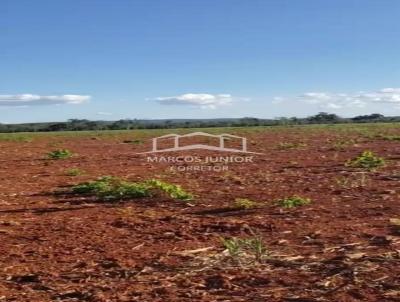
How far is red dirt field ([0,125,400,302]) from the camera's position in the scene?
401cm

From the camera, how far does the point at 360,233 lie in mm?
5598

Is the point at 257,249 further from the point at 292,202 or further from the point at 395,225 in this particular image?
the point at 292,202

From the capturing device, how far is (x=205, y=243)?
536cm

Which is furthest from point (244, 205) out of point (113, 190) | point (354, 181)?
point (354, 181)

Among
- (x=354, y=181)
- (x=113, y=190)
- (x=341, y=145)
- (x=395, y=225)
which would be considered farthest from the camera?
(x=341, y=145)

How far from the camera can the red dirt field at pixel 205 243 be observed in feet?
13.2

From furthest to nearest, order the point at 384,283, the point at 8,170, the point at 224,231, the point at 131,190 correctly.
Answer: the point at 8,170 → the point at 131,190 → the point at 224,231 → the point at 384,283

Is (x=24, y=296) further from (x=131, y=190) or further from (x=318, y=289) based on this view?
(x=131, y=190)

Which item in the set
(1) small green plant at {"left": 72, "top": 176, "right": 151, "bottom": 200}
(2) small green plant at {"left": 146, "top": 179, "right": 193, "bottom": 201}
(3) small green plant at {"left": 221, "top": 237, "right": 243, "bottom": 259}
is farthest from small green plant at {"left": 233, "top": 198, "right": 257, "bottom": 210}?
(3) small green plant at {"left": 221, "top": 237, "right": 243, "bottom": 259}

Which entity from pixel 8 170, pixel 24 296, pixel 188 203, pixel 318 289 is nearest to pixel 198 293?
pixel 318 289

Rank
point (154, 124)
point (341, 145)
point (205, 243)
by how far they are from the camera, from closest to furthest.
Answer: point (205, 243) → point (341, 145) → point (154, 124)

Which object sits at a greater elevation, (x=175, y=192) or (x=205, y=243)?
(x=175, y=192)

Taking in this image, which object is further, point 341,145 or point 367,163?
point 341,145

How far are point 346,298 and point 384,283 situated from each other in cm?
41
